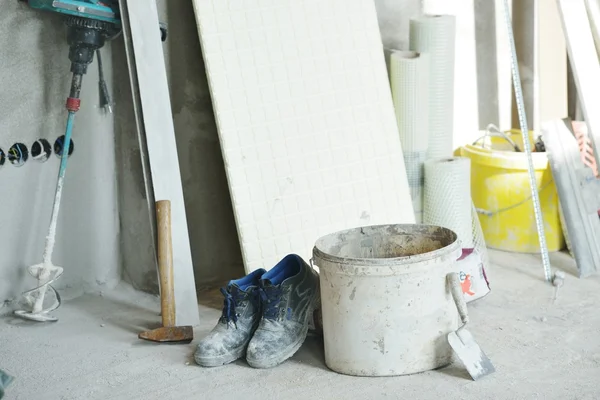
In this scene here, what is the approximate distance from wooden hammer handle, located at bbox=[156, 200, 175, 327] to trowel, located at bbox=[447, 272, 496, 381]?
96cm

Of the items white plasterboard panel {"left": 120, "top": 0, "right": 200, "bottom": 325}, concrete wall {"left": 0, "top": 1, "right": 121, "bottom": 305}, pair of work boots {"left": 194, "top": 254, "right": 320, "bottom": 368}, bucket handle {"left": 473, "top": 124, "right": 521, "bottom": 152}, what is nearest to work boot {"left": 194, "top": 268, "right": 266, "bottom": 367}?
pair of work boots {"left": 194, "top": 254, "right": 320, "bottom": 368}

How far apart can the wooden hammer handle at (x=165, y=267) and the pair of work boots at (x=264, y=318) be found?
0.80 feet

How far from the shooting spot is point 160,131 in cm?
302

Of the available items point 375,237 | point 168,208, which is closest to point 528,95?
point 375,237

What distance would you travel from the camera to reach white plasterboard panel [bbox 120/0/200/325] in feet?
9.83

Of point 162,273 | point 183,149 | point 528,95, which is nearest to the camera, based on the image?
point 162,273

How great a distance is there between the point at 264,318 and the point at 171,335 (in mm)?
365

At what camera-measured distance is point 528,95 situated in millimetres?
4199

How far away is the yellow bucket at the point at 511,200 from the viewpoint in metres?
3.67

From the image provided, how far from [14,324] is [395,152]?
1.57 meters

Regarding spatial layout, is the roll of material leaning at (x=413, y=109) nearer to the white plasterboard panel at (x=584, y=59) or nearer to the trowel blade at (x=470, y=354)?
the white plasterboard panel at (x=584, y=59)

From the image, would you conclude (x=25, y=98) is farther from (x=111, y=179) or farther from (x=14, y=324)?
(x=14, y=324)

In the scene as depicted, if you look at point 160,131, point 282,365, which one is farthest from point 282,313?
point 160,131

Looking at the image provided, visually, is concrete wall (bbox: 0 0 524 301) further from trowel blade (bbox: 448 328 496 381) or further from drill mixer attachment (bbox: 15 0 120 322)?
trowel blade (bbox: 448 328 496 381)
